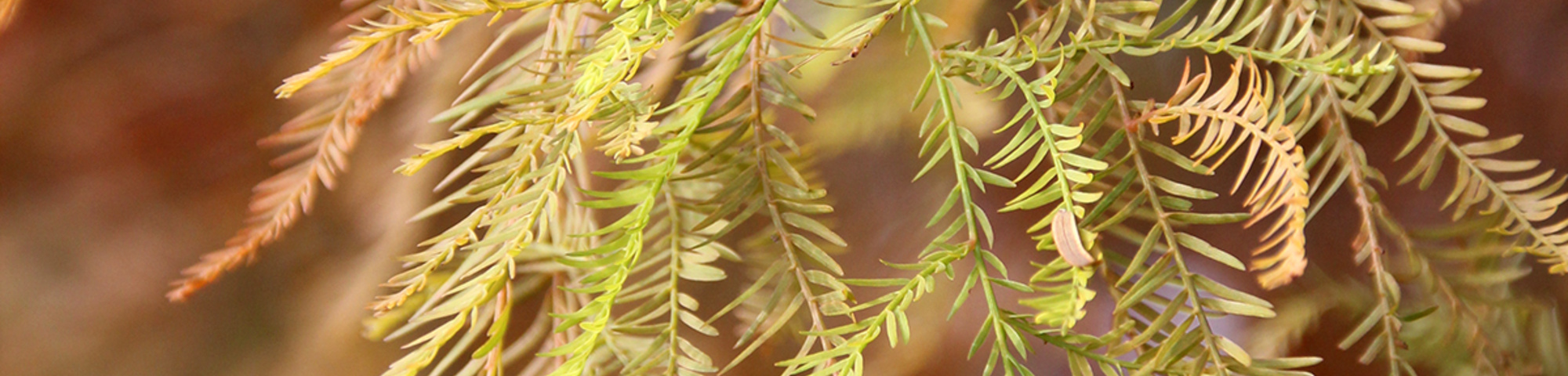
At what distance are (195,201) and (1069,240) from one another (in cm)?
47

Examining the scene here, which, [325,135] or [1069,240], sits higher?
[325,135]

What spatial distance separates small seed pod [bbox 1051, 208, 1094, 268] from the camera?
7.9 inches

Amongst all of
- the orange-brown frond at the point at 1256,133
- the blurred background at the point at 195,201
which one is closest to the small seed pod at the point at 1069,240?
the orange-brown frond at the point at 1256,133

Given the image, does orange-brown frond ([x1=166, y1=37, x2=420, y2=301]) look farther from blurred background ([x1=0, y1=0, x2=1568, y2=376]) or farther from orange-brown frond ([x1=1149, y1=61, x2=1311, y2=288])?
orange-brown frond ([x1=1149, y1=61, x2=1311, y2=288])

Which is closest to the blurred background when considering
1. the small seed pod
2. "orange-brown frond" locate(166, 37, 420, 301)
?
"orange-brown frond" locate(166, 37, 420, 301)

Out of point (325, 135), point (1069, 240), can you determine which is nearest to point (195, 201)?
point (325, 135)

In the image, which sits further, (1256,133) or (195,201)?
(195,201)

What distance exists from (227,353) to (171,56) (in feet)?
0.56

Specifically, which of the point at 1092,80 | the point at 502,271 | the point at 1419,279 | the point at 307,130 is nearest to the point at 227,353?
the point at 307,130

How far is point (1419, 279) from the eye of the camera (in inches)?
13.6

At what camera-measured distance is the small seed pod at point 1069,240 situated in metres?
0.20

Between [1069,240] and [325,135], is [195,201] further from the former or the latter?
[1069,240]

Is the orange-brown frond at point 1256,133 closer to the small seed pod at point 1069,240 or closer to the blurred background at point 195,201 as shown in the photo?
the small seed pod at point 1069,240

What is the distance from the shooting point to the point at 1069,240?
0.20 metres
